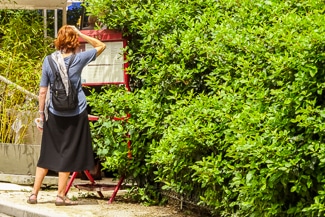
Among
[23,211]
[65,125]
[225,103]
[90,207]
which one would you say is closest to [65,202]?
[90,207]

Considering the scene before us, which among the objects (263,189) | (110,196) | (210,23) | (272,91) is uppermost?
(210,23)

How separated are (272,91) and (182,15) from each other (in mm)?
2492

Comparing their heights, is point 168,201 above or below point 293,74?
below

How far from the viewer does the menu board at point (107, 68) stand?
10258 millimetres

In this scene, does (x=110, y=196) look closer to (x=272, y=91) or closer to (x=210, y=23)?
(x=210, y=23)

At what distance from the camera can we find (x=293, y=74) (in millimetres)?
7266

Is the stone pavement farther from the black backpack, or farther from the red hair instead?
the red hair

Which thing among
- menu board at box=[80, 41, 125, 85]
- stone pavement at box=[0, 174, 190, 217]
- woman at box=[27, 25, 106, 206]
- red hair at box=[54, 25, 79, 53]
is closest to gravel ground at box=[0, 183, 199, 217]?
stone pavement at box=[0, 174, 190, 217]

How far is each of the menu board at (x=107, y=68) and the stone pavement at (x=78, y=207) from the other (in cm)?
133

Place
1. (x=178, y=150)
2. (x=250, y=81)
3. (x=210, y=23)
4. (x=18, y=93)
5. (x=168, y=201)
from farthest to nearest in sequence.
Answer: (x=18, y=93), (x=168, y=201), (x=210, y=23), (x=178, y=150), (x=250, y=81)

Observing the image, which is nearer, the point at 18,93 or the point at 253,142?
the point at 253,142

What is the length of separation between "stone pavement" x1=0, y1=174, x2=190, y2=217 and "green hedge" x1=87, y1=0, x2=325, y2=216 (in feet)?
1.33

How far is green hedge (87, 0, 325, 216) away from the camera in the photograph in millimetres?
6992

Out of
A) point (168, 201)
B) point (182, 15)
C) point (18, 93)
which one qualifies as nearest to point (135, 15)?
point (182, 15)
